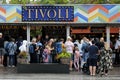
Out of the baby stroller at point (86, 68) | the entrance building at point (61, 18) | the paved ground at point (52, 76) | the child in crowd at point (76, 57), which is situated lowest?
the paved ground at point (52, 76)

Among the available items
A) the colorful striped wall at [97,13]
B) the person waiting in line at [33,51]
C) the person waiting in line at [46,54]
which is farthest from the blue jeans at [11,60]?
the colorful striped wall at [97,13]

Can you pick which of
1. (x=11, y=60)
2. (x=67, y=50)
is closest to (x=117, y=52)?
(x=67, y=50)

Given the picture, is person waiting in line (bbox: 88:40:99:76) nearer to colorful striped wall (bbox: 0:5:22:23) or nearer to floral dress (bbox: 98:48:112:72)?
floral dress (bbox: 98:48:112:72)

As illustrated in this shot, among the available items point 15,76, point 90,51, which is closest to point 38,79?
point 15,76

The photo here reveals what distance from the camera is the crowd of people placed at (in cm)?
2200

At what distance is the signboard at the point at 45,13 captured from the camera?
90.2 ft

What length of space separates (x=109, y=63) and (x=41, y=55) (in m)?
4.83

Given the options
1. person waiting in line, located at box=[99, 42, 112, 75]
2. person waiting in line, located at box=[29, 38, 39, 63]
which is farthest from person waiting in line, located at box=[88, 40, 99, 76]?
person waiting in line, located at box=[29, 38, 39, 63]

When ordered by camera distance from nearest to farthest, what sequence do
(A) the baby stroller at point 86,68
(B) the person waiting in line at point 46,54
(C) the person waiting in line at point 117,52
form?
1. (A) the baby stroller at point 86,68
2. (B) the person waiting in line at point 46,54
3. (C) the person waiting in line at point 117,52

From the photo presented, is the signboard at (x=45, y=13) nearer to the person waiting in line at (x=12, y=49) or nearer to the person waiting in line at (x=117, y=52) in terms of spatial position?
the person waiting in line at (x=12, y=49)

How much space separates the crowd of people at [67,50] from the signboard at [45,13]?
1234 mm

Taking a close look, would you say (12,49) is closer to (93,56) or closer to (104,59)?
(93,56)

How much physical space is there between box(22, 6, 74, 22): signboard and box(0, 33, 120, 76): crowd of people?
1.23 metres

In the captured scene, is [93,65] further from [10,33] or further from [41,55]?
[10,33]
